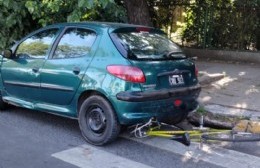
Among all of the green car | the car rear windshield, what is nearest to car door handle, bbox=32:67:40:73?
the green car

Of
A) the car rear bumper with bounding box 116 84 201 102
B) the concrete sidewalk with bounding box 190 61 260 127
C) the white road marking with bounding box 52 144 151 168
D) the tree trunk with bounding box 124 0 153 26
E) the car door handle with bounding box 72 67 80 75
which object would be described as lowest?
the white road marking with bounding box 52 144 151 168

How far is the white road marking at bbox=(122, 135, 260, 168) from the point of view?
15.5ft

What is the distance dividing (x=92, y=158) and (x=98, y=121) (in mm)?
603

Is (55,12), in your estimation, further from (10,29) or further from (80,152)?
(80,152)

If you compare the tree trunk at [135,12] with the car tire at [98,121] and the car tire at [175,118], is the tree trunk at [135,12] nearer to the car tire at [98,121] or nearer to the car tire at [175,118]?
the car tire at [175,118]

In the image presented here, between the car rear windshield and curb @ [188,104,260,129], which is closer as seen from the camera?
the car rear windshield

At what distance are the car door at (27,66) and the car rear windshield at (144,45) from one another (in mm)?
1204

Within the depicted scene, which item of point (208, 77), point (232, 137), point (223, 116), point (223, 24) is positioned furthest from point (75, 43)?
point (223, 24)

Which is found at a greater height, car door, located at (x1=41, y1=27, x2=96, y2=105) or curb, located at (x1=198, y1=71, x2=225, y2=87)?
car door, located at (x1=41, y1=27, x2=96, y2=105)

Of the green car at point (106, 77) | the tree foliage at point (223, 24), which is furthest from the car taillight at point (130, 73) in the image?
the tree foliage at point (223, 24)

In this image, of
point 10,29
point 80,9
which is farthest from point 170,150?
point 10,29

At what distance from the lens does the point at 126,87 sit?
486 cm

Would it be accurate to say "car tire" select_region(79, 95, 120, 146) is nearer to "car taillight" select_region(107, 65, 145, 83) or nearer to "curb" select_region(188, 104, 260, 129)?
"car taillight" select_region(107, 65, 145, 83)

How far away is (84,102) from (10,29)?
4946 millimetres
